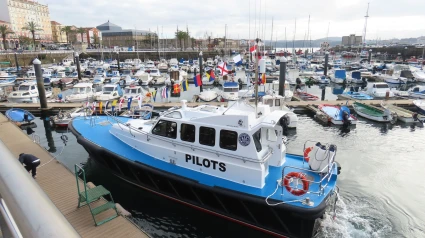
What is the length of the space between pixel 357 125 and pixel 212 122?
15.1 meters

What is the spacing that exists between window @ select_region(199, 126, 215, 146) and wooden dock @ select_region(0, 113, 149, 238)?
3294mm

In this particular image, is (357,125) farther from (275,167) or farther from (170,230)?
(170,230)

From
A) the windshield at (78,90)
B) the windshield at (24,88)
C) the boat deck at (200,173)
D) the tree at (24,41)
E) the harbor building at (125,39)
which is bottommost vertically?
the boat deck at (200,173)

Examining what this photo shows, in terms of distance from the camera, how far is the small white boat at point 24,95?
85.9 feet

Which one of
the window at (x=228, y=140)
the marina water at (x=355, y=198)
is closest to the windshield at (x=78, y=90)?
the marina water at (x=355, y=198)

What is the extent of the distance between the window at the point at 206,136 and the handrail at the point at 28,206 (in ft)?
25.8

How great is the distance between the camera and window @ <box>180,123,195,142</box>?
Answer: 9.41m

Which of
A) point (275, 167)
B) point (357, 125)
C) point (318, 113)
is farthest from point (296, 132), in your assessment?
point (275, 167)

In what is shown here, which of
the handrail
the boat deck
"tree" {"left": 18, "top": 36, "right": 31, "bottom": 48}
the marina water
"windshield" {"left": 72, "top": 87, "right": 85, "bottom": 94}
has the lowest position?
the marina water

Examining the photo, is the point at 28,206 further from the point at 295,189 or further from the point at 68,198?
the point at 68,198

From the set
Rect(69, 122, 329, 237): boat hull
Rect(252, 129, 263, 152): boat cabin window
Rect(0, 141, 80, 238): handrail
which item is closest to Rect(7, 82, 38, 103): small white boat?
Rect(69, 122, 329, 237): boat hull

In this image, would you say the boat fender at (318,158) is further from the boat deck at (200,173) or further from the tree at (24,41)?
the tree at (24,41)

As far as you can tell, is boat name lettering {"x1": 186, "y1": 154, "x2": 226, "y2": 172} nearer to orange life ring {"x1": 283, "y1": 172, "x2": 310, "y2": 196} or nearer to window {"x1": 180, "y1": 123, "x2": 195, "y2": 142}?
window {"x1": 180, "y1": 123, "x2": 195, "y2": 142}

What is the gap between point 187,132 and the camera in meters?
9.52
